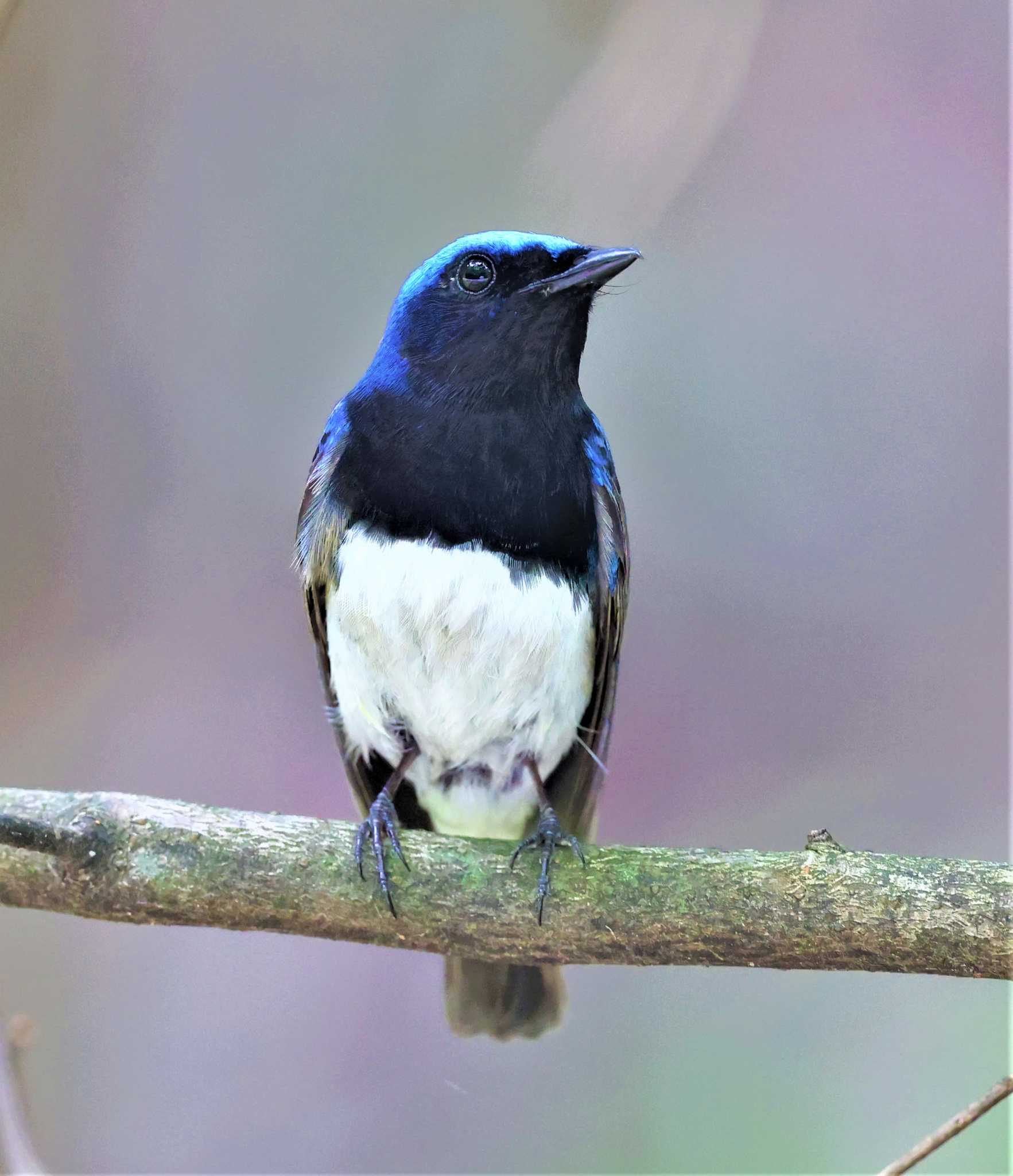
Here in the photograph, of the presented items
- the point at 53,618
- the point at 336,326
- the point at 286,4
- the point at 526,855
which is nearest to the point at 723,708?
the point at 526,855

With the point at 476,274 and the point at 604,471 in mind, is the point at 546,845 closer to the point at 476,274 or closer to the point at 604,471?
the point at 604,471

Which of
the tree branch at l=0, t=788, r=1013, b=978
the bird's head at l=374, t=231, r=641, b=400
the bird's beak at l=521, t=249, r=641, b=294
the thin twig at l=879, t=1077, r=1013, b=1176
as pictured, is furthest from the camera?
the bird's head at l=374, t=231, r=641, b=400

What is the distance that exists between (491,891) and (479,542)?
618mm

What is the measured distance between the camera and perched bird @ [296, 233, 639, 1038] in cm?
212

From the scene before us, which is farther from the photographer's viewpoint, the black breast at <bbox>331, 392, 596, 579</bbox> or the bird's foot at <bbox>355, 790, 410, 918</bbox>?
the black breast at <bbox>331, 392, 596, 579</bbox>

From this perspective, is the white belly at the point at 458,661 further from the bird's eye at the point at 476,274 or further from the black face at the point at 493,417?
the bird's eye at the point at 476,274

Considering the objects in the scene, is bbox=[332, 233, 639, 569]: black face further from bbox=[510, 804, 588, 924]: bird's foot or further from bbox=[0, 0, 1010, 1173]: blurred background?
bbox=[0, 0, 1010, 1173]: blurred background

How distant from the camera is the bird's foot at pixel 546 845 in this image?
1.88 metres

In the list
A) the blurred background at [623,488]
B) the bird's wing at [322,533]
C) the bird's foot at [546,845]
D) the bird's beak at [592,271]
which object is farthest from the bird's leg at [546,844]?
the bird's beak at [592,271]

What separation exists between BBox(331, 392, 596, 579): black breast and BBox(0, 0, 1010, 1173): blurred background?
0.75 m

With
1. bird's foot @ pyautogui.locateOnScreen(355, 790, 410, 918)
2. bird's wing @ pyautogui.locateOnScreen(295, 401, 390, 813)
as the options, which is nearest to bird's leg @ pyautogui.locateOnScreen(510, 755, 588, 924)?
bird's foot @ pyautogui.locateOnScreen(355, 790, 410, 918)

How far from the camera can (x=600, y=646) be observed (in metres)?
2.35

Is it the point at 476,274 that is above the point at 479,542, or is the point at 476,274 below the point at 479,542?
above

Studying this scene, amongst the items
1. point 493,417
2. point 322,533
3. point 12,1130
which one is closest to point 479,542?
point 493,417
